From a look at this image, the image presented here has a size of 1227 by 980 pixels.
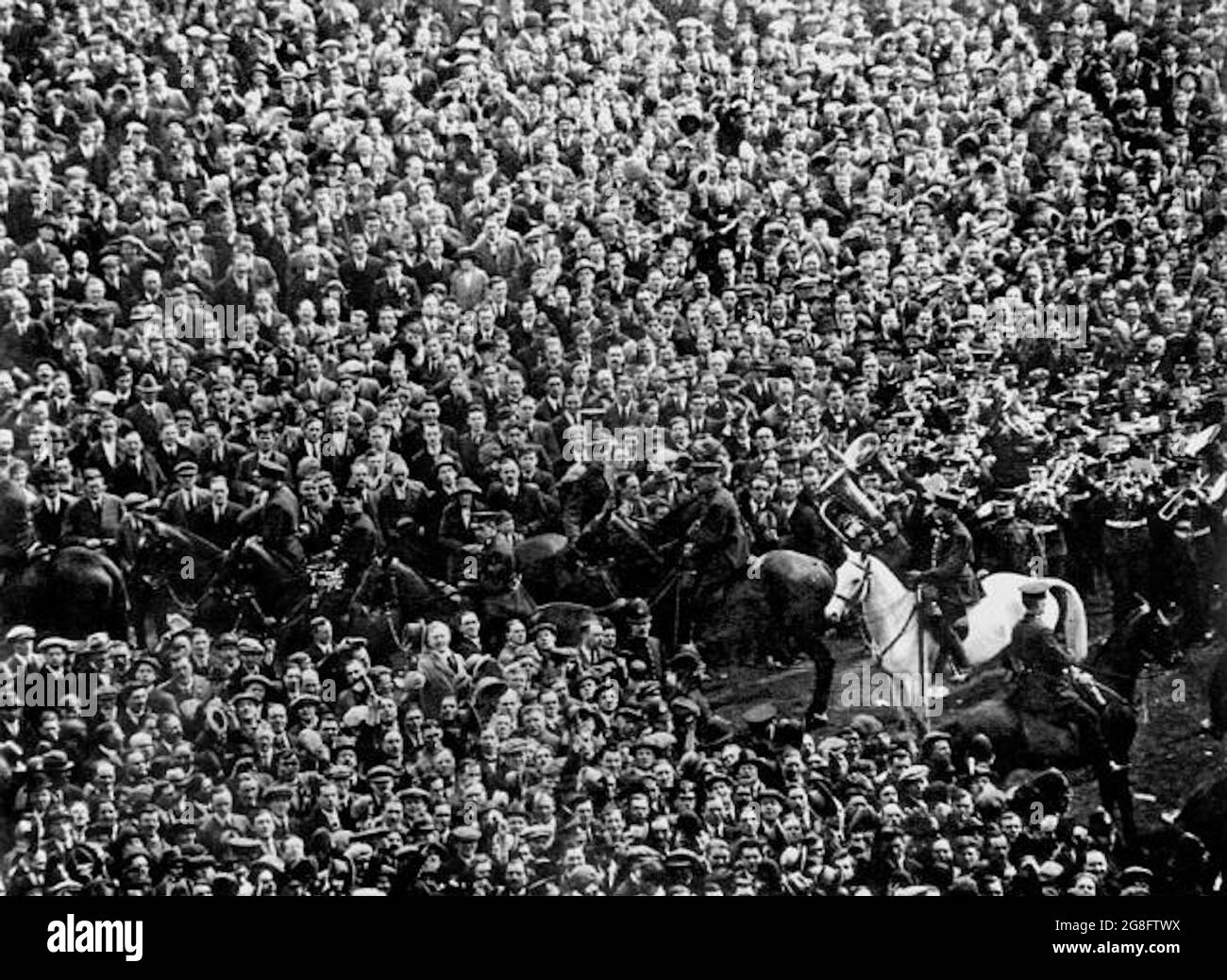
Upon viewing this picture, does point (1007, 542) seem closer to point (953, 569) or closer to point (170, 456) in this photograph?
point (953, 569)

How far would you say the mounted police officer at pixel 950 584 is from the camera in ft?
38.6

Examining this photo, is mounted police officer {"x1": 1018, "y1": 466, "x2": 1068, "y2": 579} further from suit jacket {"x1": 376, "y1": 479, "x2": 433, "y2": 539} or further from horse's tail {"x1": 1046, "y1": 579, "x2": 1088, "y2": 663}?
suit jacket {"x1": 376, "y1": 479, "x2": 433, "y2": 539}

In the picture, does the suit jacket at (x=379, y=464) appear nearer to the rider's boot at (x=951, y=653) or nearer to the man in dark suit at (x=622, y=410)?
the man in dark suit at (x=622, y=410)

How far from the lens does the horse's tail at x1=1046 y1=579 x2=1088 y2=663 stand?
1177cm

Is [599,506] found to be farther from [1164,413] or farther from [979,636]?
[1164,413]

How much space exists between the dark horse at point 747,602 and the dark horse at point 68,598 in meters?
2.65

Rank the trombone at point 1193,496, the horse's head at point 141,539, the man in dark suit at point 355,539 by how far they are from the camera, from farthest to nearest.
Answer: the trombone at point 1193,496
the man in dark suit at point 355,539
the horse's head at point 141,539

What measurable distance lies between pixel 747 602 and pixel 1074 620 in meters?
1.90

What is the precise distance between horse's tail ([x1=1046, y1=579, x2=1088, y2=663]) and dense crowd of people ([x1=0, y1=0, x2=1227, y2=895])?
12cm

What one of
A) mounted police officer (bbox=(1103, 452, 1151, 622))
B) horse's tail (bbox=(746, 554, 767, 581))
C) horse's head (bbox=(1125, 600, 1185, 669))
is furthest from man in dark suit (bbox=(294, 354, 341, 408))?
horse's head (bbox=(1125, 600, 1185, 669))

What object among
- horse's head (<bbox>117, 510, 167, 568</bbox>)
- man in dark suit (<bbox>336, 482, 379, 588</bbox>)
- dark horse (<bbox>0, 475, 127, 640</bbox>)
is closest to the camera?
dark horse (<bbox>0, 475, 127, 640</bbox>)

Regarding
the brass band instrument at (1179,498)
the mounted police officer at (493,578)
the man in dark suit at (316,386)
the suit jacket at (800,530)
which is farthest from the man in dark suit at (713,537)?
the brass band instrument at (1179,498)

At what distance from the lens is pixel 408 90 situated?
A: 39.7 feet
